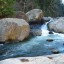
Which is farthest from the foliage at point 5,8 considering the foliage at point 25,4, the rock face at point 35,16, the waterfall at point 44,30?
the foliage at point 25,4

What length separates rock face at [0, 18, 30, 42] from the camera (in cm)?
1284

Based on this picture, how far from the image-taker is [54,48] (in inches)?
460

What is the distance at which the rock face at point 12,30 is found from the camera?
42.1ft

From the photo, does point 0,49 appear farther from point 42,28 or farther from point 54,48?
point 42,28

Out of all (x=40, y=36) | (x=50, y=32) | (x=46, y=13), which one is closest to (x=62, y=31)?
(x=50, y=32)

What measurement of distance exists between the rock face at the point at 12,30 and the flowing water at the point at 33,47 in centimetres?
52

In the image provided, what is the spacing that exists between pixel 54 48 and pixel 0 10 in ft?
18.0

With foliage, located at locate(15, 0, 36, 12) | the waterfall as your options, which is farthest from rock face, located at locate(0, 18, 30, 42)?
foliage, located at locate(15, 0, 36, 12)

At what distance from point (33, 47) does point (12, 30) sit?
6.04 feet

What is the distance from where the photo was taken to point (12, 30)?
12977 mm

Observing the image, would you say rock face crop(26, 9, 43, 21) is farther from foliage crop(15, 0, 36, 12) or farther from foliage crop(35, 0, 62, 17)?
foliage crop(35, 0, 62, 17)

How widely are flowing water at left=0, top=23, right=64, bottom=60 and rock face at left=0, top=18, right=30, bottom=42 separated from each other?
52 cm

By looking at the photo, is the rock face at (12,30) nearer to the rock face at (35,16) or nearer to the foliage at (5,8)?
the foliage at (5,8)

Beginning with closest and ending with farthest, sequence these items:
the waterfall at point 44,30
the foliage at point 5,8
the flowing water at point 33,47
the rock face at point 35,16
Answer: the flowing water at point 33,47
the waterfall at point 44,30
the foliage at point 5,8
the rock face at point 35,16
